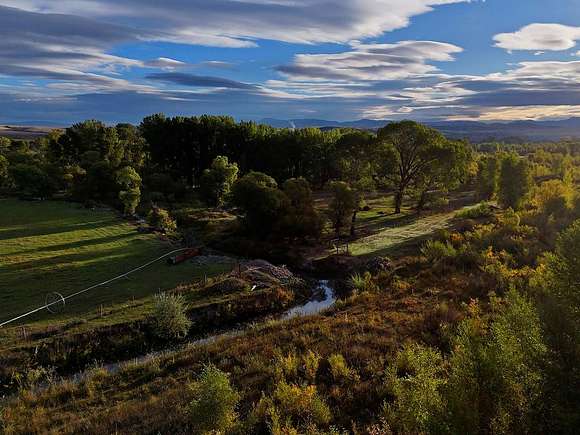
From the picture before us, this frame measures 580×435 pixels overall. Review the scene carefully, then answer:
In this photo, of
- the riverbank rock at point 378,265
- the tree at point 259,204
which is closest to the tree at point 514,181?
the riverbank rock at point 378,265

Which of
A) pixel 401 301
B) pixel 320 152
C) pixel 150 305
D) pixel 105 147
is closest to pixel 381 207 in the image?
pixel 320 152

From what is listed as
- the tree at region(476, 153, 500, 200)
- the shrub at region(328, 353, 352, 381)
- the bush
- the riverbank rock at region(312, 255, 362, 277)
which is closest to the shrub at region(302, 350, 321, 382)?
the shrub at region(328, 353, 352, 381)

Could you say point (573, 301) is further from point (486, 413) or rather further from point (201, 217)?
point (201, 217)

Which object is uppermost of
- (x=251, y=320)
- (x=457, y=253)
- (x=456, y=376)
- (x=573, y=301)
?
(x=573, y=301)

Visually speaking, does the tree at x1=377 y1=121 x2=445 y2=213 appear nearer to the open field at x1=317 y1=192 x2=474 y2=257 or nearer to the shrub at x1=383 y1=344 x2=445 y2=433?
the open field at x1=317 y1=192 x2=474 y2=257

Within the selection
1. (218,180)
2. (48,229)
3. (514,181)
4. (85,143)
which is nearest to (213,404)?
(48,229)

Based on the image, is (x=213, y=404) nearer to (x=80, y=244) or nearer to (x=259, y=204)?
(x=80, y=244)
